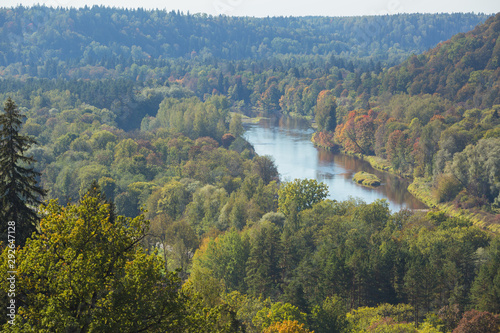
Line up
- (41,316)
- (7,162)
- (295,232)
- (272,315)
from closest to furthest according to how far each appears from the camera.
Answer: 1. (41,316)
2. (7,162)
3. (272,315)
4. (295,232)

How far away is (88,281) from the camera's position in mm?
15297

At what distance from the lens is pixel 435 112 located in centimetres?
12631

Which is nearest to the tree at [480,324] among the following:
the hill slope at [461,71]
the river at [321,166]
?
the river at [321,166]

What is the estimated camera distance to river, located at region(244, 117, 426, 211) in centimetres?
9412

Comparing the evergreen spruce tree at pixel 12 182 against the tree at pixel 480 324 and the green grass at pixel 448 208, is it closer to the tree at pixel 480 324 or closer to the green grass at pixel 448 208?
the tree at pixel 480 324

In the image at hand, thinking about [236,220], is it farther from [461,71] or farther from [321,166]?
[461,71]

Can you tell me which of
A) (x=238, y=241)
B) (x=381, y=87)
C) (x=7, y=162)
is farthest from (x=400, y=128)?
A: (x=7, y=162)

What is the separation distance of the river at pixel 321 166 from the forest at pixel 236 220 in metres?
3.86

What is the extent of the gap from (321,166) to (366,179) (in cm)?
1487

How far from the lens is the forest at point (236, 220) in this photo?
658 inches

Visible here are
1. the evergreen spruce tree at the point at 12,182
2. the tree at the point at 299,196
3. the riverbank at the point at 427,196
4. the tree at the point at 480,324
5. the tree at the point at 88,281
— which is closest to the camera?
the tree at the point at 88,281

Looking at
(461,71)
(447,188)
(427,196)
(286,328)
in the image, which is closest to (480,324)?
(286,328)

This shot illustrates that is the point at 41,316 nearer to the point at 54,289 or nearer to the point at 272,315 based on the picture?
the point at 54,289

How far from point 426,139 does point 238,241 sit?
63.4 m
